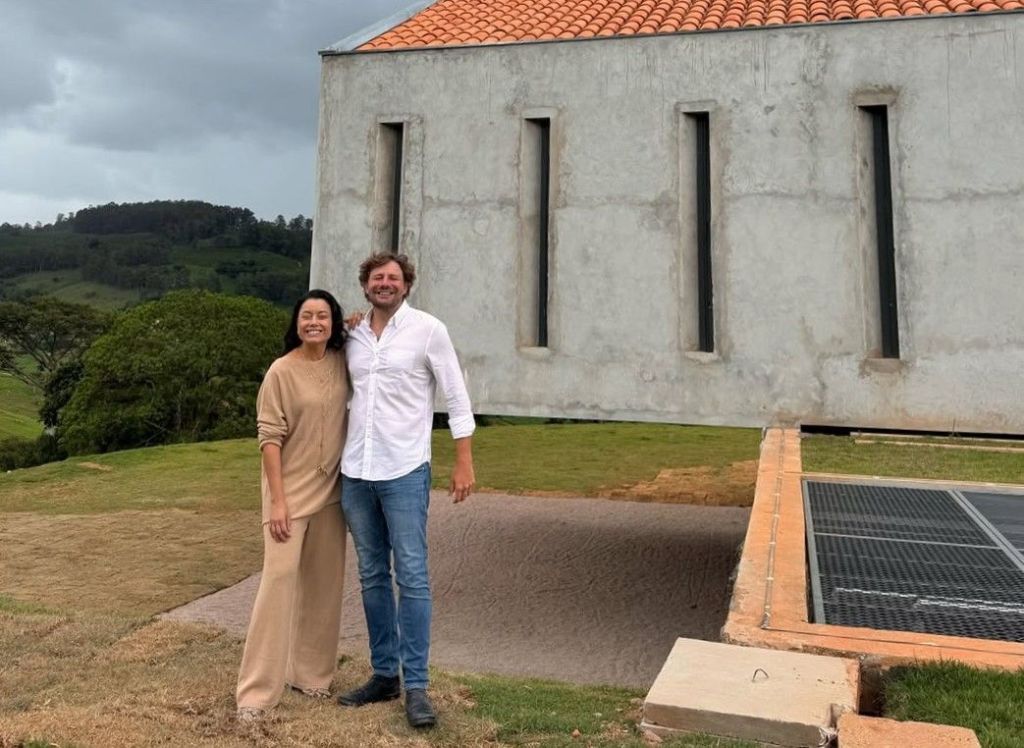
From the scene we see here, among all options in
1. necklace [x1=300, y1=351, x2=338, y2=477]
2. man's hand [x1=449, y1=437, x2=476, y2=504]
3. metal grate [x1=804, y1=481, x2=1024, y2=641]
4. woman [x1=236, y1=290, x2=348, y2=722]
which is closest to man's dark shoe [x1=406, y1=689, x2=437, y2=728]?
woman [x1=236, y1=290, x2=348, y2=722]

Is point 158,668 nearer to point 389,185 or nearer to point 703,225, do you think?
point 389,185

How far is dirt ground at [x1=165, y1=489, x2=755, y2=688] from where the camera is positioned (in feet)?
25.8

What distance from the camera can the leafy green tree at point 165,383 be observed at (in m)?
27.3

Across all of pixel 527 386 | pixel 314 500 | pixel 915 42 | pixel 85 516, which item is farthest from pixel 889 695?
pixel 85 516

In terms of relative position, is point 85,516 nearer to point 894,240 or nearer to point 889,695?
point 894,240

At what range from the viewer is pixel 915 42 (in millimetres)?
7484

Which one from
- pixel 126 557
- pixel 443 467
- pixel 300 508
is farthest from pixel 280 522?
pixel 443 467

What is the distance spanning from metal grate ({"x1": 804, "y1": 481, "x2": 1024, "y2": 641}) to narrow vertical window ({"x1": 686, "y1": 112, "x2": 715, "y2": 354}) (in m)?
2.14

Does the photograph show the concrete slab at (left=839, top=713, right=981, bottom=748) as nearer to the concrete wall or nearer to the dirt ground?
the dirt ground

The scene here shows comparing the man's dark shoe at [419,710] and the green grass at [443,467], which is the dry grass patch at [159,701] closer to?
the man's dark shoe at [419,710]

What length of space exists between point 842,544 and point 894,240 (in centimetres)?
385

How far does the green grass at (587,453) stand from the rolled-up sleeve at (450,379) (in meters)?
14.0

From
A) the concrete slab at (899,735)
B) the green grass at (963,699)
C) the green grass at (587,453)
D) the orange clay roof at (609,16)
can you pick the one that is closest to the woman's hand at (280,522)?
the concrete slab at (899,735)

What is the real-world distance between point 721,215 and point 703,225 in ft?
0.86
